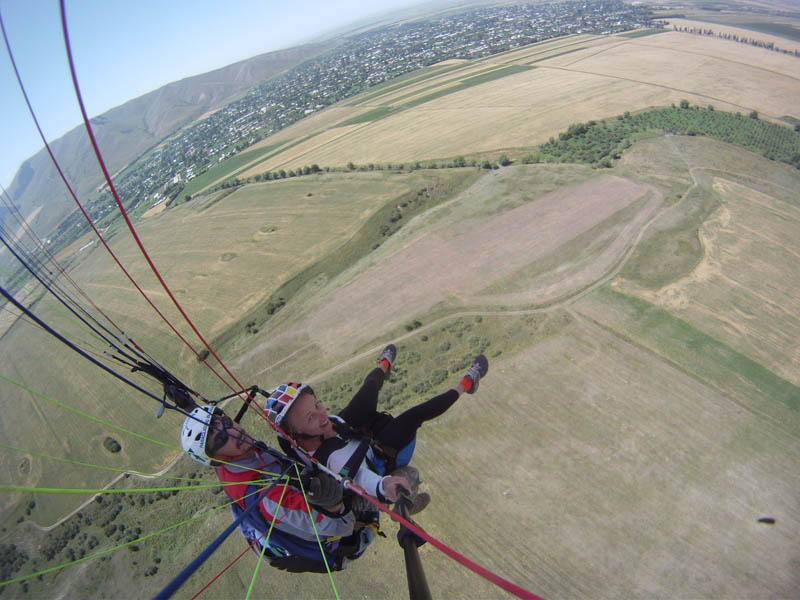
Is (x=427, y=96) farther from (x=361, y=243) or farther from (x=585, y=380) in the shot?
(x=585, y=380)

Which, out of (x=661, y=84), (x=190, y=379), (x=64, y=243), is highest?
(x=64, y=243)

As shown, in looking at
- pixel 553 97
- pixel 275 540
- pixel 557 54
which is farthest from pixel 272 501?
pixel 557 54

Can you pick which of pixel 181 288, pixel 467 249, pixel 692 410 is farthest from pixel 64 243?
pixel 692 410

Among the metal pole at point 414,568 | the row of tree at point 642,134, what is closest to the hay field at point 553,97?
the row of tree at point 642,134

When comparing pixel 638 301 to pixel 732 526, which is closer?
pixel 732 526

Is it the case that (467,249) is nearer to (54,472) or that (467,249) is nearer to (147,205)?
(54,472)

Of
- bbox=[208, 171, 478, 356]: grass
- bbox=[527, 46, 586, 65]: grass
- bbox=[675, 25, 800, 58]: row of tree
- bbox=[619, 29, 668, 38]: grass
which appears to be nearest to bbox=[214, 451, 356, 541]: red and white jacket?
bbox=[208, 171, 478, 356]: grass
